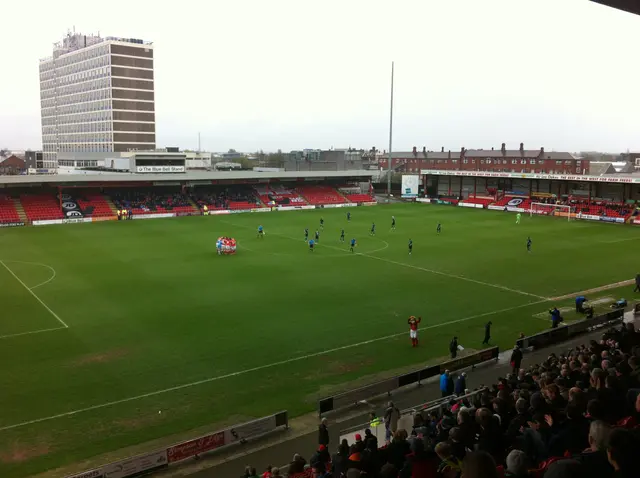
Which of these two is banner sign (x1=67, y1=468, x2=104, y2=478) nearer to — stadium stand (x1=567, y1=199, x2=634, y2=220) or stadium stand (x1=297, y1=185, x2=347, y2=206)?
stadium stand (x1=567, y1=199, x2=634, y2=220)

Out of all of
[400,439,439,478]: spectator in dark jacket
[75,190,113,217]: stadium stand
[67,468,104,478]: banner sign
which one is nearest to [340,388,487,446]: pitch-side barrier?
[67,468,104,478]: banner sign

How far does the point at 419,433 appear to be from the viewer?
977cm

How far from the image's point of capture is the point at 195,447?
14.4m

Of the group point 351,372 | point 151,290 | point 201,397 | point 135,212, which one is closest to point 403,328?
point 351,372

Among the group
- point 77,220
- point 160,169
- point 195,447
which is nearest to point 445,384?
point 195,447

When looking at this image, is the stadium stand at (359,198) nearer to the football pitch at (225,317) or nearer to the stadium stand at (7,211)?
the football pitch at (225,317)

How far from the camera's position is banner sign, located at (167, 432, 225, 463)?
14055mm

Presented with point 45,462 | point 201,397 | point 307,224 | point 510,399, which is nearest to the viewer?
point 510,399

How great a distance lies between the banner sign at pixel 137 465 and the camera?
1302 cm

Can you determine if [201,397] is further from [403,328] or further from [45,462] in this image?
[403,328]

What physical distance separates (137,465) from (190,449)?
139 centimetres

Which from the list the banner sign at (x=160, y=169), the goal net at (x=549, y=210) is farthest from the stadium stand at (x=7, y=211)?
the goal net at (x=549, y=210)

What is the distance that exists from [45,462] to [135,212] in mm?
60217

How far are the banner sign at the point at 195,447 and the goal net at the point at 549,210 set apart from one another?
66567 mm
